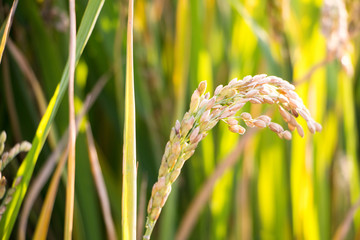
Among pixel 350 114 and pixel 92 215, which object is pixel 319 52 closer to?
pixel 350 114

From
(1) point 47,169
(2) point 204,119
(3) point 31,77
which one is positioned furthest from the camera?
A: (3) point 31,77

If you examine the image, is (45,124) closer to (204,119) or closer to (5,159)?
(5,159)

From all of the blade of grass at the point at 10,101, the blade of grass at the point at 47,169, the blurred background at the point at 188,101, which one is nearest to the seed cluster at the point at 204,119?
the blade of grass at the point at 47,169

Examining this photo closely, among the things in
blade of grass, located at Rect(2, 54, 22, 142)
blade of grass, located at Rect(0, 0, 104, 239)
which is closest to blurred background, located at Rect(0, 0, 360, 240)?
blade of grass, located at Rect(2, 54, 22, 142)

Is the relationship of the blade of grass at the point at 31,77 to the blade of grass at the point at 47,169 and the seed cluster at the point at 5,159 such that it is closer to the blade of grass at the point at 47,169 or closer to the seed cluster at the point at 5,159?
the blade of grass at the point at 47,169

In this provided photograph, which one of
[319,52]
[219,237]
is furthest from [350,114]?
[219,237]

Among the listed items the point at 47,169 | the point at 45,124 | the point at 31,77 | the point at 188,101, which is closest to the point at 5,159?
the point at 45,124
